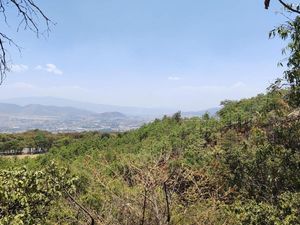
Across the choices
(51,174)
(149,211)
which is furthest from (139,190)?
(51,174)

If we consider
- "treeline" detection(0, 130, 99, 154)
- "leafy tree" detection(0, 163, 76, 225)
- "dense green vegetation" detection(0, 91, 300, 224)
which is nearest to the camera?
"leafy tree" detection(0, 163, 76, 225)

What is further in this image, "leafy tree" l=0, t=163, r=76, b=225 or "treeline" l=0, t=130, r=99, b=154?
"treeline" l=0, t=130, r=99, b=154

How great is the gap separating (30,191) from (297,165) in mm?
8939

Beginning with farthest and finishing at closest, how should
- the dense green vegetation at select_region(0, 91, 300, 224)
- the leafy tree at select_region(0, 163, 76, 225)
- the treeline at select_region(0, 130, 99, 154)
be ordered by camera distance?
the treeline at select_region(0, 130, 99, 154) < the dense green vegetation at select_region(0, 91, 300, 224) < the leafy tree at select_region(0, 163, 76, 225)

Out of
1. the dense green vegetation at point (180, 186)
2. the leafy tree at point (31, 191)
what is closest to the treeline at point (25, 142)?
the dense green vegetation at point (180, 186)

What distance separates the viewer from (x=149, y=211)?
7.73 metres

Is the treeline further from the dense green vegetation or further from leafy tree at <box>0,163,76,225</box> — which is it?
leafy tree at <box>0,163,76,225</box>

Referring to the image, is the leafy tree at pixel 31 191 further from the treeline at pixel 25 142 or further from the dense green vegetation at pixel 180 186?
the treeline at pixel 25 142

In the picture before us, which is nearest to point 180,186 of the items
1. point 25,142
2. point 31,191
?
point 31,191

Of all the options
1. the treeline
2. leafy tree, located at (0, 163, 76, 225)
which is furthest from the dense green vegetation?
the treeline

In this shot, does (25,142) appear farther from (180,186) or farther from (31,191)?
(31,191)

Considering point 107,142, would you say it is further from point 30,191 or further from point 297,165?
point 30,191

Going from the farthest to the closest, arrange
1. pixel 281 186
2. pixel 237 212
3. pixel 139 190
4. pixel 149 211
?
pixel 281 186
pixel 237 212
pixel 139 190
pixel 149 211

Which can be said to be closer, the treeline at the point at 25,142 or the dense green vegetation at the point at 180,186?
the dense green vegetation at the point at 180,186
